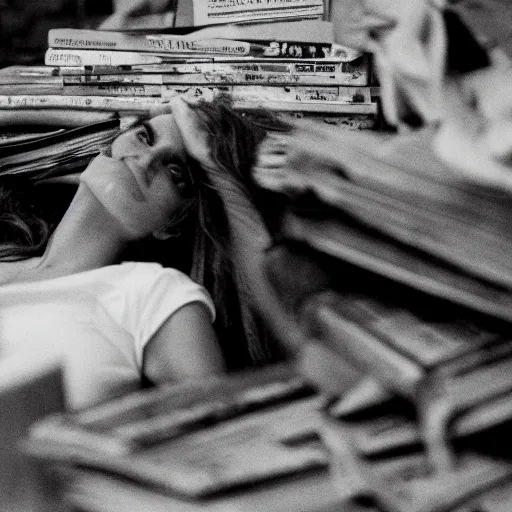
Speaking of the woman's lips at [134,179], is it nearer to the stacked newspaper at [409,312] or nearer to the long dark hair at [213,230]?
the long dark hair at [213,230]

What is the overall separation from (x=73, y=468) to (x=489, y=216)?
1.35 ft

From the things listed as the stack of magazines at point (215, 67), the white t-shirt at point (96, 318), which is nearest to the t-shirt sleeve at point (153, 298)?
the white t-shirt at point (96, 318)

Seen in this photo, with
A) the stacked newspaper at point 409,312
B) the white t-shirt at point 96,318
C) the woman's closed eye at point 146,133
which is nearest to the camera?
the stacked newspaper at point 409,312

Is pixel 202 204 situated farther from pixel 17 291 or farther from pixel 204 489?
pixel 204 489

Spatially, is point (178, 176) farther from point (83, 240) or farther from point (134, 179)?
point (83, 240)

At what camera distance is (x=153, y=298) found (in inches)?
38.2

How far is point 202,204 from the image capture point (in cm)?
100

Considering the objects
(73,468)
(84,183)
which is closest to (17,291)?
(84,183)

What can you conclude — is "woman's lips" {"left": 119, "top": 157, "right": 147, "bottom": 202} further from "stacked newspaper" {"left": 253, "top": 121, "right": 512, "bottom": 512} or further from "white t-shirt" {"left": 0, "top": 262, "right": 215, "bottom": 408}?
"stacked newspaper" {"left": 253, "top": 121, "right": 512, "bottom": 512}

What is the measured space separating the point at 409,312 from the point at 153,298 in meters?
0.43

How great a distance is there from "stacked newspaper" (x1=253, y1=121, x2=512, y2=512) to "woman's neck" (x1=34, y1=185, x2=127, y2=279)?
0.39m

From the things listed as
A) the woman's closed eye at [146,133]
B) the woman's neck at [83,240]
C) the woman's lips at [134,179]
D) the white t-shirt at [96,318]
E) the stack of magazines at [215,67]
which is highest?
the stack of magazines at [215,67]

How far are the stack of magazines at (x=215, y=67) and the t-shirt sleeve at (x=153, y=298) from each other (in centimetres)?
24

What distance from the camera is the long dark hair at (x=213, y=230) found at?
0.92 metres
